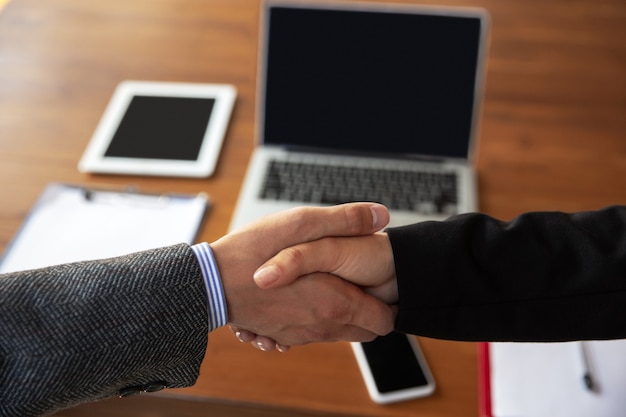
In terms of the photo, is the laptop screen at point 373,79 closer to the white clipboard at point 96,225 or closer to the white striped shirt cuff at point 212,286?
the white clipboard at point 96,225

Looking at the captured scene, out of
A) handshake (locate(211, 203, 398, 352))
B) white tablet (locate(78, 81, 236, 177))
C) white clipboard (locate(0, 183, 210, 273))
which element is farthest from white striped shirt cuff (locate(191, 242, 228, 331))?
white tablet (locate(78, 81, 236, 177))

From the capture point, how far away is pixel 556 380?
2.72ft

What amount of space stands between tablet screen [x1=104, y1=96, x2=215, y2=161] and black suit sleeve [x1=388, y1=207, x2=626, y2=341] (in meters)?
0.48

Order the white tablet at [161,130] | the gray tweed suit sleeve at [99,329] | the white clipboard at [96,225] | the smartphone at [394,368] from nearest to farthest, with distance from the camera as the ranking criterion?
the gray tweed suit sleeve at [99,329], the smartphone at [394,368], the white clipboard at [96,225], the white tablet at [161,130]

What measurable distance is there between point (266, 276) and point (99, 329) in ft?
0.70

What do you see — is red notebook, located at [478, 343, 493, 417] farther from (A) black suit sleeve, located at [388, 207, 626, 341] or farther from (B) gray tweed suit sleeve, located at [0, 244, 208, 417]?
(B) gray tweed suit sleeve, located at [0, 244, 208, 417]

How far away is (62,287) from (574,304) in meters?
0.62

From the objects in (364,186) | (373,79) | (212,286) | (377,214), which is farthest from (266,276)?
(373,79)

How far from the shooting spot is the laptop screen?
41.1 inches

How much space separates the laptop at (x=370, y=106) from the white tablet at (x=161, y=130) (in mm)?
116

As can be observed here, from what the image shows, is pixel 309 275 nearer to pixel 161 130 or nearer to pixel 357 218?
pixel 357 218

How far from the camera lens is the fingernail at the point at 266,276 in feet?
2.76

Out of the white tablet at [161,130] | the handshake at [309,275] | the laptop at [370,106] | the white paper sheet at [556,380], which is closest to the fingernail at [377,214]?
the handshake at [309,275]

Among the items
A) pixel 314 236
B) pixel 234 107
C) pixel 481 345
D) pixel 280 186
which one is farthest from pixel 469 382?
pixel 234 107
